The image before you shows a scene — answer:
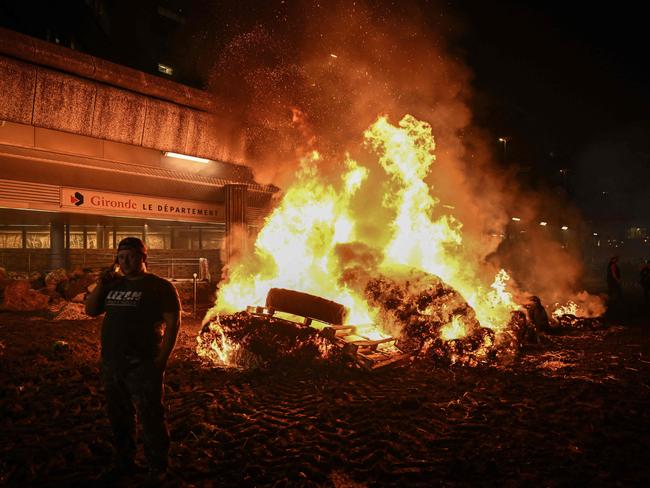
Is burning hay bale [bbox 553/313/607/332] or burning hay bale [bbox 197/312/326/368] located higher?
burning hay bale [bbox 197/312/326/368]

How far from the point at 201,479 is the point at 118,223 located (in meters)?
15.4

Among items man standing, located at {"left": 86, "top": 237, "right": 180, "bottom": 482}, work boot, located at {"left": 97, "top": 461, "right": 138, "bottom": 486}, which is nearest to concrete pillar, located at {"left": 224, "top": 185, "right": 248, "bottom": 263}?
man standing, located at {"left": 86, "top": 237, "right": 180, "bottom": 482}

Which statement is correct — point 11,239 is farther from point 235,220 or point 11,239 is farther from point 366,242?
point 366,242

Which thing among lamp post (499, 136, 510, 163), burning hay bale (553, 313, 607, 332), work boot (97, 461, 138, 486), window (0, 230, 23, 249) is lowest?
burning hay bale (553, 313, 607, 332)

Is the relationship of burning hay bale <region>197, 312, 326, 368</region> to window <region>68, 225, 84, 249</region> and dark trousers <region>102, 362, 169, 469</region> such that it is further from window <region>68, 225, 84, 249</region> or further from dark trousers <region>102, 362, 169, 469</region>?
window <region>68, 225, 84, 249</region>

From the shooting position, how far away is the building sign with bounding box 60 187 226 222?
36.6 ft

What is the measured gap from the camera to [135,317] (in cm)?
329

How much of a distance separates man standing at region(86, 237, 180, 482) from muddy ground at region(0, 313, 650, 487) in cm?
33

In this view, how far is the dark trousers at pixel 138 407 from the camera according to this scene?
3.24 meters

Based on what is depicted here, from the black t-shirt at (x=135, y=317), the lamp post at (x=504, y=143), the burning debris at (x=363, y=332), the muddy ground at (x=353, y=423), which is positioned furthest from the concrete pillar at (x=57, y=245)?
the lamp post at (x=504, y=143)

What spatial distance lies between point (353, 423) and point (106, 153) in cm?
989

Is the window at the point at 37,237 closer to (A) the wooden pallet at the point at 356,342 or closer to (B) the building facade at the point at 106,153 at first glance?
(B) the building facade at the point at 106,153

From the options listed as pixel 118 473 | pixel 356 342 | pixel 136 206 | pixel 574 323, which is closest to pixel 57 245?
pixel 136 206

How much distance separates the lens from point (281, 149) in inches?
513
